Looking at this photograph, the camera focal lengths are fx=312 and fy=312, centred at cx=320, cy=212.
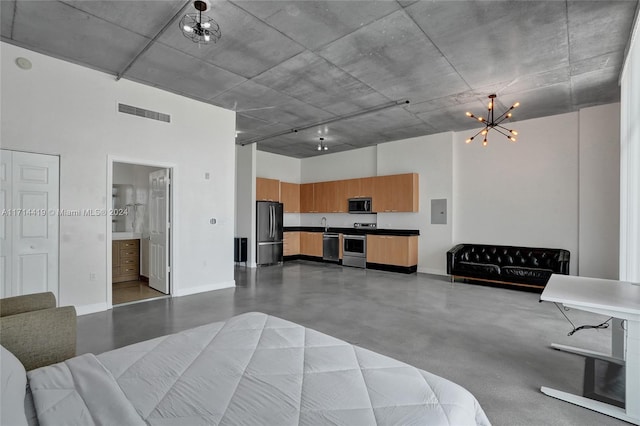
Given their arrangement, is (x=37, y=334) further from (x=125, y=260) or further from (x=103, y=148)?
(x=125, y=260)

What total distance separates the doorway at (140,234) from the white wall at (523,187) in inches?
237

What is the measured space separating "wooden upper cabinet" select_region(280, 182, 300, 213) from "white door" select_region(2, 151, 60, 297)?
5.94m

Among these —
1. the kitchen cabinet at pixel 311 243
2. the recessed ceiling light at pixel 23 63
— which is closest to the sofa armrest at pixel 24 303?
the recessed ceiling light at pixel 23 63

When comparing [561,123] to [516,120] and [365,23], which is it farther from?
[365,23]

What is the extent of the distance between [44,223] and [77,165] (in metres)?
0.82

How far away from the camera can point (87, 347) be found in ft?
10.3

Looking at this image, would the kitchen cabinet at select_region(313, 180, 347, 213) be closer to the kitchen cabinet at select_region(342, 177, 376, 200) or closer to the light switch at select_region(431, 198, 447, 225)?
the kitchen cabinet at select_region(342, 177, 376, 200)

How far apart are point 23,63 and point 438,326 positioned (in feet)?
19.2

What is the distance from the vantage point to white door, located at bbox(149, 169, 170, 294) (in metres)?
5.19

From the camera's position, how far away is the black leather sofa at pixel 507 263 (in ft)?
17.9

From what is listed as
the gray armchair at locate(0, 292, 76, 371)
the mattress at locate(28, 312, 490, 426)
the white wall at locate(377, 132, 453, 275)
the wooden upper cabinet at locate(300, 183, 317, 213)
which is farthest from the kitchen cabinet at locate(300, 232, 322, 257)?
the mattress at locate(28, 312, 490, 426)

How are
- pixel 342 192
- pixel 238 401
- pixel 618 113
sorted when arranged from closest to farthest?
pixel 238 401
pixel 618 113
pixel 342 192

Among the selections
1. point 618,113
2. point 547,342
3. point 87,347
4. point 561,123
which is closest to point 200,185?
point 87,347

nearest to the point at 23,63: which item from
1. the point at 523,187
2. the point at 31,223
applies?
the point at 31,223
